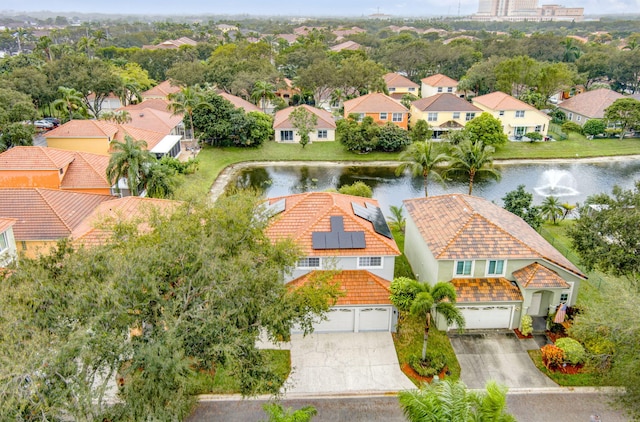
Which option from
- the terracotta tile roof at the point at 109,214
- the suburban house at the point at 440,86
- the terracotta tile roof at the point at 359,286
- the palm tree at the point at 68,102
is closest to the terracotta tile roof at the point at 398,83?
the suburban house at the point at 440,86

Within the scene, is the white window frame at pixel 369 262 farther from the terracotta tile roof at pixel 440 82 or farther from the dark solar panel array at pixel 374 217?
the terracotta tile roof at pixel 440 82

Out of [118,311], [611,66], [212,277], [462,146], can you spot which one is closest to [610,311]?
[212,277]

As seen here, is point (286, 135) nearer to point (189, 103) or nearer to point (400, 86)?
point (189, 103)

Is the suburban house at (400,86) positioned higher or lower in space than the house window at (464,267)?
higher

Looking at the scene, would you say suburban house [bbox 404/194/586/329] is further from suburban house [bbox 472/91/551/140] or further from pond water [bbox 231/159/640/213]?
suburban house [bbox 472/91/551/140]

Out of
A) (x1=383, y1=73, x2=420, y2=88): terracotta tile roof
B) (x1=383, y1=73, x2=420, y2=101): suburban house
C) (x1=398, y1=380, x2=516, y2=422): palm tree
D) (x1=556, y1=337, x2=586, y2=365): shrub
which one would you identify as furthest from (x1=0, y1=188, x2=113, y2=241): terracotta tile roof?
(x1=383, y1=73, x2=420, y2=88): terracotta tile roof

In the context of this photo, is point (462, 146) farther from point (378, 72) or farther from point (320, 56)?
point (320, 56)
